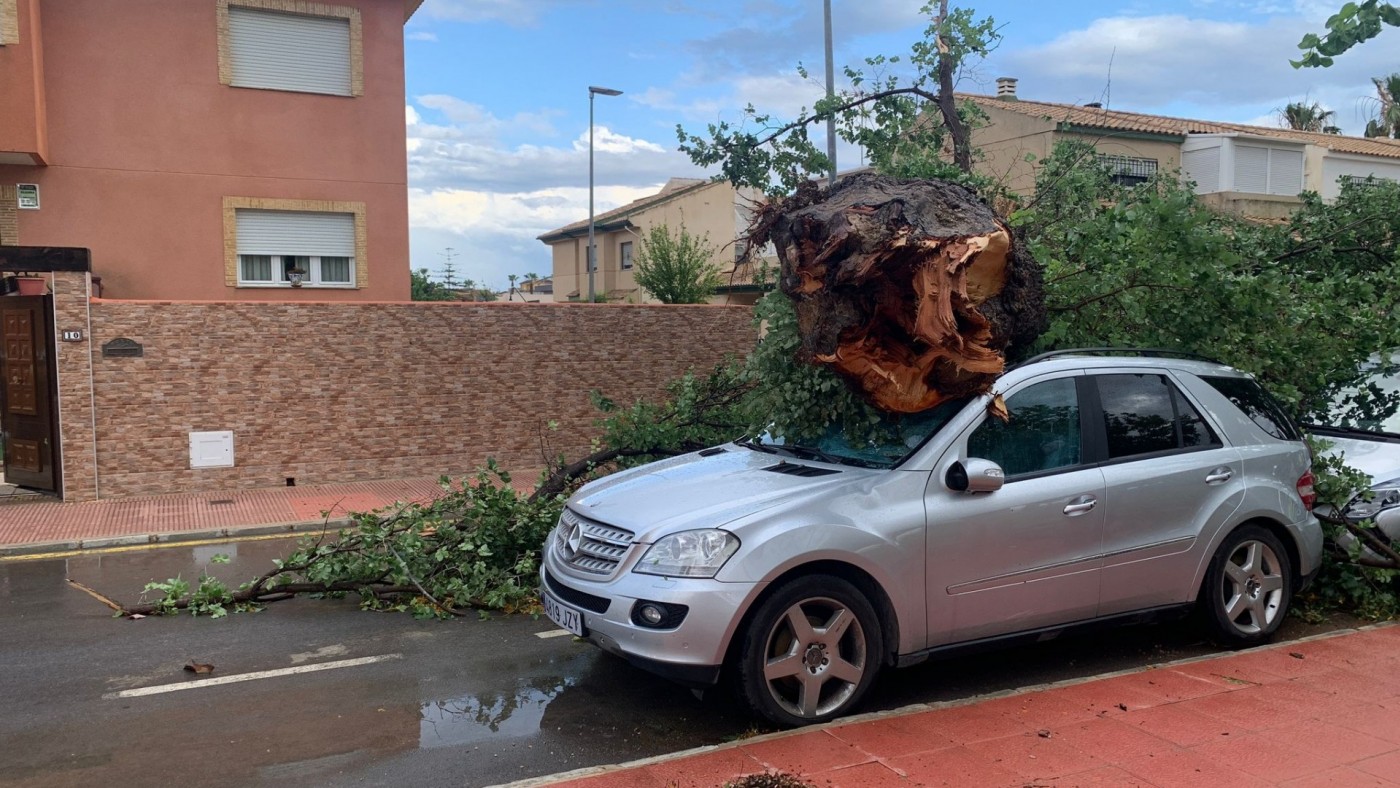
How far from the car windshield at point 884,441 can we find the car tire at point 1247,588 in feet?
6.15

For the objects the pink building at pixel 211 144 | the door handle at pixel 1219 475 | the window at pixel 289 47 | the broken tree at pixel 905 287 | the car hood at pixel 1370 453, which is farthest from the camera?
the window at pixel 289 47

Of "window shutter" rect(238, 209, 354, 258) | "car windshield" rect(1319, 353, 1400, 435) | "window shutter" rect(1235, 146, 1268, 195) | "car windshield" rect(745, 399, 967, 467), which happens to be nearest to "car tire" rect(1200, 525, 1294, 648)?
"car windshield" rect(745, 399, 967, 467)

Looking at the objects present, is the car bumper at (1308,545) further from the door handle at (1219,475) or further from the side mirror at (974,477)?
the side mirror at (974,477)

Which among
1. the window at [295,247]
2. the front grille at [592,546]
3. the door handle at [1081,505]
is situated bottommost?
the front grille at [592,546]

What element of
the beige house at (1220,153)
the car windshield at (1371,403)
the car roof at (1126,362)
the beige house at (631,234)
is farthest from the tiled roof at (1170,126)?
the car roof at (1126,362)

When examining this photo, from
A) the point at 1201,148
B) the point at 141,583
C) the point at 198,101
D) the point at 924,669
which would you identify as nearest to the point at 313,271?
the point at 198,101

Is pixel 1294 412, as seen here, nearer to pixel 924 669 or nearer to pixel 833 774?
pixel 924 669

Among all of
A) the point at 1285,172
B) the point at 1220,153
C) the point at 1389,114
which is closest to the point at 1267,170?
the point at 1285,172

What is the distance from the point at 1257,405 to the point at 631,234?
34787 mm

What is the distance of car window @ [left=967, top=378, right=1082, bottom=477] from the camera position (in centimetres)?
533

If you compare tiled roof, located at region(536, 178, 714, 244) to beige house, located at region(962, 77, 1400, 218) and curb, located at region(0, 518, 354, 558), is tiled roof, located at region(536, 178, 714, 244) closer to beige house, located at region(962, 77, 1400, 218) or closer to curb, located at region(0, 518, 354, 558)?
beige house, located at region(962, 77, 1400, 218)

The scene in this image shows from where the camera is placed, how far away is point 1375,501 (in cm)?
693

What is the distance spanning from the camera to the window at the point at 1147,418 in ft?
18.6

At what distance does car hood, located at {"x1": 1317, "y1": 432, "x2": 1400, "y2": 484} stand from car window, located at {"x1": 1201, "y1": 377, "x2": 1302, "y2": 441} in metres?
1.02
